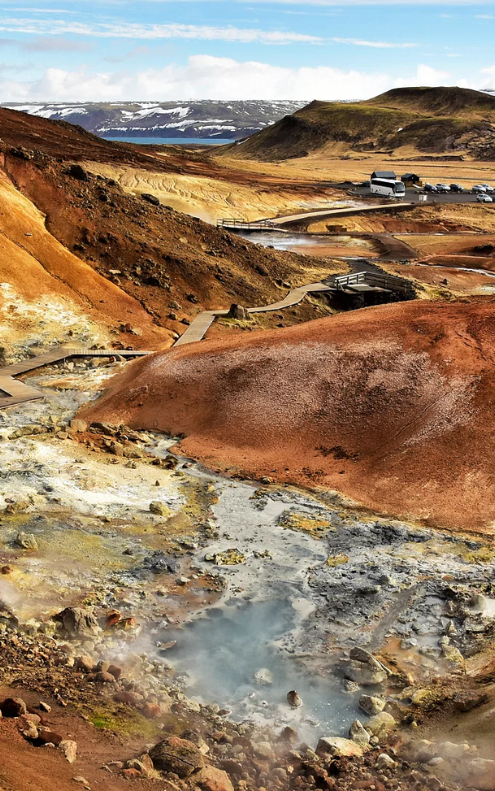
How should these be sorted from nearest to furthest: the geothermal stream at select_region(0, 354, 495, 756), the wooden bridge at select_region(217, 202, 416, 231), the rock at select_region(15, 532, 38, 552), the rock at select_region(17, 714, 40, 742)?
the rock at select_region(17, 714, 40, 742), the geothermal stream at select_region(0, 354, 495, 756), the rock at select_region(15, 532, 38, 552), the wooden bridge at select_region(217, 202, 416, 231)

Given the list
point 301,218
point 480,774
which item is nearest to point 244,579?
point 480,774

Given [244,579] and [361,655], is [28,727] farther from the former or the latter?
[244,579]

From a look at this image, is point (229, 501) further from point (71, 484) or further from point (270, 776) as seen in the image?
point (270, 776)

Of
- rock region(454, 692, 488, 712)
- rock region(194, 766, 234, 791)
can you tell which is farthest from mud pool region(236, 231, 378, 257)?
rock region(194, 766, 234, 791)

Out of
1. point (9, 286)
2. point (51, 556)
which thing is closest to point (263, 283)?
point (9, 286)

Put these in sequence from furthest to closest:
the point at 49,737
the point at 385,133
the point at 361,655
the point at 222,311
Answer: the point at 385,133, the point at 222,311, the point at 361,655, the point at 49,737

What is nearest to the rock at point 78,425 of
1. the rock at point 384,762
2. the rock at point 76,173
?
the rock at point 384,762

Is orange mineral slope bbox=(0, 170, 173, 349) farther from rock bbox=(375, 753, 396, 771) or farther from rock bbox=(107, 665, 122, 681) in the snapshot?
rock bbox=(375, 753, 396, 771)
